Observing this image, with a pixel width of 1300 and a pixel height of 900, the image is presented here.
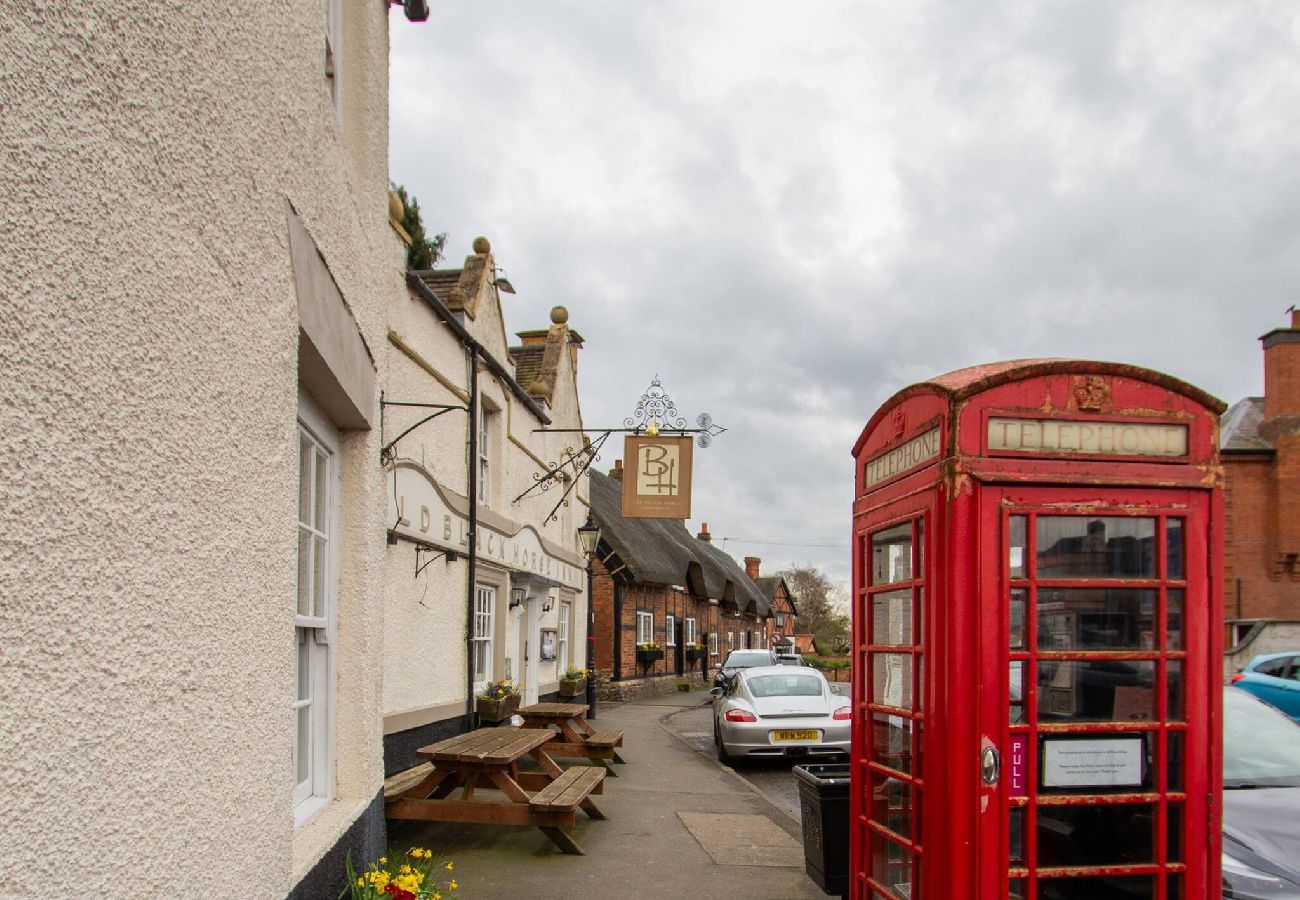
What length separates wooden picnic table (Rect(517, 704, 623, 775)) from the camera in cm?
1264

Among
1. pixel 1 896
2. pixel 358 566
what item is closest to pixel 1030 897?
pixel 358 566

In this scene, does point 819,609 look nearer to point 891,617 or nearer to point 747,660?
point 747,660

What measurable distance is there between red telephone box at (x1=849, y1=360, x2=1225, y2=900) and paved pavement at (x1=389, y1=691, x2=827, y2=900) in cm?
327

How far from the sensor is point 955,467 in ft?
14.2

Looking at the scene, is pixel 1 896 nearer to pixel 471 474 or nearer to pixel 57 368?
pixel 57 368

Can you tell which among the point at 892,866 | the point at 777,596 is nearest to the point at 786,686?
the point at 892,866

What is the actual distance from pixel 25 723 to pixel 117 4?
1.47 m

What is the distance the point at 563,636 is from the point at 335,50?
48.7ft

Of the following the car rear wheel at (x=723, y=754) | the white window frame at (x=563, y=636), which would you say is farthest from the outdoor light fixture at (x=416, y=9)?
the white window frame at (x=563, y=636)

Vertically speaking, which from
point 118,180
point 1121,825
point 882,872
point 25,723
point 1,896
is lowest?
point 882,872

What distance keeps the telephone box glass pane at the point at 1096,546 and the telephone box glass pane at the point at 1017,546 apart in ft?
0.22

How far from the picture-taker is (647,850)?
872 cm

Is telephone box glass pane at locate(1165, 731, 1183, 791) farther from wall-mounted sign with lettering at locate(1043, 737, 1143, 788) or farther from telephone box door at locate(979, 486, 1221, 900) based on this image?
wall-mounted sign with lettering at locate(1043, 737, 1143, 788)

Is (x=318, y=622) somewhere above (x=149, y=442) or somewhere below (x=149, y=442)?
below
